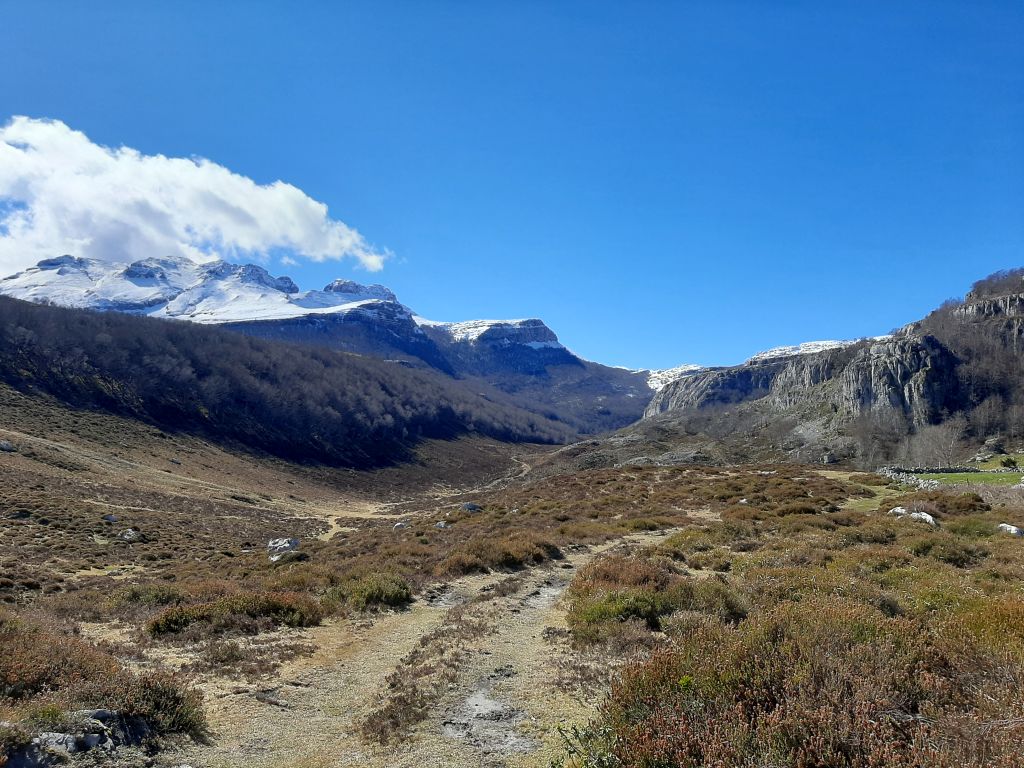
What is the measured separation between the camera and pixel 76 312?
136 metres

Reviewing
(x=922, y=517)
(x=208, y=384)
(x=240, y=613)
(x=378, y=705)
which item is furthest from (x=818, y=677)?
(x=208, y=384)

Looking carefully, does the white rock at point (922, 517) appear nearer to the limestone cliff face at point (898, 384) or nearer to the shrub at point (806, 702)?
the shrub at point (806, 702)

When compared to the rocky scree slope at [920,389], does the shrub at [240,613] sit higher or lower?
lower

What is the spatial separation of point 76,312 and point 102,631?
6506 inches

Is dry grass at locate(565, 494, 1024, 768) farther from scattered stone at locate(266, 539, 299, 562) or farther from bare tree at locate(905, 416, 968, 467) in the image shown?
bare tree at locate(905, 416, 968, 467)

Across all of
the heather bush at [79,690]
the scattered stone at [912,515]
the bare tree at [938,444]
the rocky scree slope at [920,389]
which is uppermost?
the rocky scree slope at [920,389]

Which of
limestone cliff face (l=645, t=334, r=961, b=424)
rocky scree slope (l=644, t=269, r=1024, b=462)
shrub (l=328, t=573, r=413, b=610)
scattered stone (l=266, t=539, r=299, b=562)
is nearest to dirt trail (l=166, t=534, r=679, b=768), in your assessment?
shrub (l=328, t=573, r=413, b=610)

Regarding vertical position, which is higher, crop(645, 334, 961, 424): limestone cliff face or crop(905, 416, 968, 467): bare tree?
crop(645, 334, 961, 424): limestone cliff face

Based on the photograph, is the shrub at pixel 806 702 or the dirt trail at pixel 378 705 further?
the dirt trail at pixel 378 705

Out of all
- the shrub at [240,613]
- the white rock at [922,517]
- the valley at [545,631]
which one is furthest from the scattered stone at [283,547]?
the white rock at [922,517]

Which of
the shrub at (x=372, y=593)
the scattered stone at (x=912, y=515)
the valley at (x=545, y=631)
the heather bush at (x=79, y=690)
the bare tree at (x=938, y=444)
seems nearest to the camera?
the valley at (x=545, y=631)

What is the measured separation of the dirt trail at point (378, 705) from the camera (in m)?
6.45

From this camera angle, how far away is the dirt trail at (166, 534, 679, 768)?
6.45 meters

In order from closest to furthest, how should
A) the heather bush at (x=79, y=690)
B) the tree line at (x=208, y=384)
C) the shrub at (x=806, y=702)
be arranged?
the shrub at (x=806, y=702) < the heather bush at (x=79, y=690) < the tree line at (x=208, y=384)
